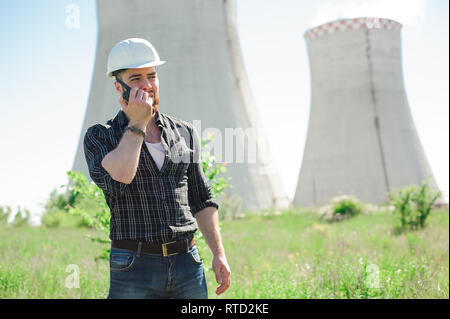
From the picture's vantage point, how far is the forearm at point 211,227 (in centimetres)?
158

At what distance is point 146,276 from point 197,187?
0.33 metres

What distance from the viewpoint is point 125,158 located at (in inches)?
51.3

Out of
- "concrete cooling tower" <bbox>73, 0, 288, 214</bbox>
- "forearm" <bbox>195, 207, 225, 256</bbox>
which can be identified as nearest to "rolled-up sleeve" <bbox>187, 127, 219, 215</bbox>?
"forearm" <bbox>195, 207, 225, 256</bbox>

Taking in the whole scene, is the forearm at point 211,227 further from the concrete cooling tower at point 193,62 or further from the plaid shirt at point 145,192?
the concrete cooling tower at point 193,62

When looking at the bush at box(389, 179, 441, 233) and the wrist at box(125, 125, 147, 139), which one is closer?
the wrist at box(125, 125, 147, 139)

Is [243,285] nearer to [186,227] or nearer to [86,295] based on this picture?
[86,295]

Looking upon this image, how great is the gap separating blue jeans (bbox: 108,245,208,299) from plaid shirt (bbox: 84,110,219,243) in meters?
0.05

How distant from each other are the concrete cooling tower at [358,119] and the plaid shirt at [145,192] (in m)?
13.8

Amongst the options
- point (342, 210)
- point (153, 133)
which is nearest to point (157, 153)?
point (153, 133)

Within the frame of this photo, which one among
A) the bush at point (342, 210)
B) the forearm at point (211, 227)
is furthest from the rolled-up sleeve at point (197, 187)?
the bush at point (342, 210)

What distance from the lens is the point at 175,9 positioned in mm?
10898

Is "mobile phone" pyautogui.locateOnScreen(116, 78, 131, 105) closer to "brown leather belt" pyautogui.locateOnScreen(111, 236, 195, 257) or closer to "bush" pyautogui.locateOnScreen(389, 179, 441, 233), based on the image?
"brown leather belt" pyautogui.locateOnScreen(111, 236, 195, 257)

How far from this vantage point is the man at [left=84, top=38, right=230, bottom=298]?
4.48 ft
